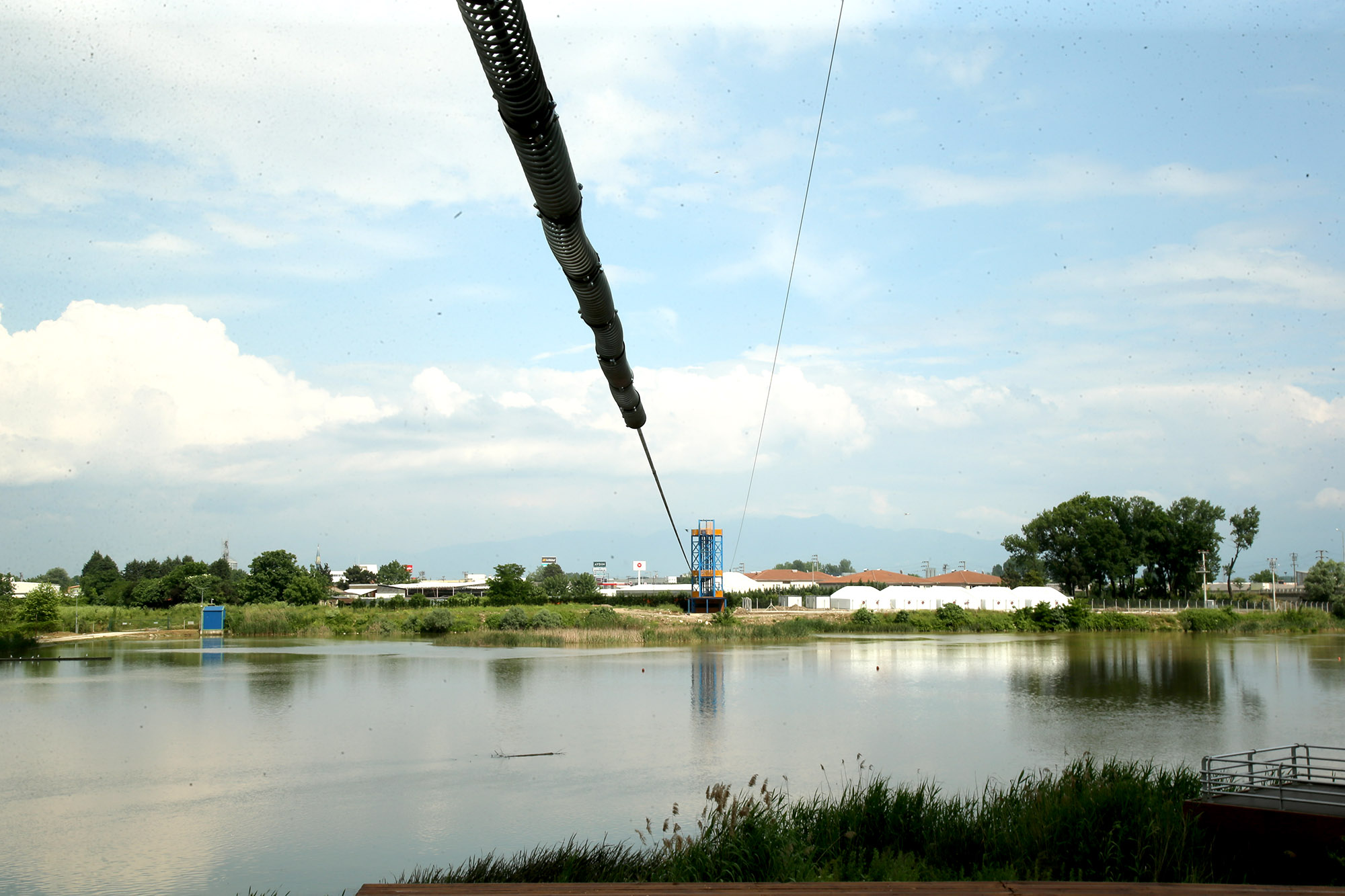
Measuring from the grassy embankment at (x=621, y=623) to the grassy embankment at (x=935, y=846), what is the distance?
3873 centimetres

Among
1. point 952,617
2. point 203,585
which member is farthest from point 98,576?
point 952,617

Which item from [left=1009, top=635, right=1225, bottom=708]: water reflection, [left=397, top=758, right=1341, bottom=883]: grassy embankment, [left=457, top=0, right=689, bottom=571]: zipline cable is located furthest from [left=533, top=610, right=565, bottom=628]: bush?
[left=457, top=0, right=689, bottom=571]: zipline cable

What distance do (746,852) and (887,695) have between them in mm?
A: 20388

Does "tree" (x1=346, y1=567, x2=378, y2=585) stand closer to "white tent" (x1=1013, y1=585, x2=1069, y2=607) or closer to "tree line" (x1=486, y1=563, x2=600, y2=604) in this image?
"tree line" (x1=486, y1=563, x2=600, y2=604)

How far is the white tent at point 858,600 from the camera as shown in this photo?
7319 cm

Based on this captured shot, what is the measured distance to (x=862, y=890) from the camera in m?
6.13

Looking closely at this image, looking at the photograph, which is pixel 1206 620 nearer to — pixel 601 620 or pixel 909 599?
pixel 909 599

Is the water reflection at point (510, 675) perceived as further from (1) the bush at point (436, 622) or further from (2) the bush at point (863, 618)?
(2) the bush at point (863, 618)

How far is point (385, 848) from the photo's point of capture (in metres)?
12.8

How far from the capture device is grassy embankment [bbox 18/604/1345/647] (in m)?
53.3

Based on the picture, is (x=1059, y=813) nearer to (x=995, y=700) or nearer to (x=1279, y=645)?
(x=995, y=700)

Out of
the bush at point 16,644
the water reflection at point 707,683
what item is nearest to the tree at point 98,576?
the bush at point 16,644

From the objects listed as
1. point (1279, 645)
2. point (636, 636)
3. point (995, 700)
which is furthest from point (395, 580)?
point (995, 700)

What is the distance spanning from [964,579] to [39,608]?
95357mm
